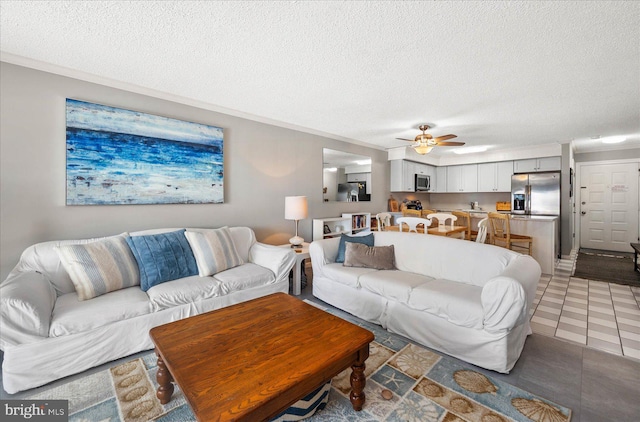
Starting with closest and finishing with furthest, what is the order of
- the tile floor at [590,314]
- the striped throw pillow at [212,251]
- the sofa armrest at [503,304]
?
the sofa armrest at [503,304]
the tile floor at [590,314]
the striped throw pillow at [212,251]

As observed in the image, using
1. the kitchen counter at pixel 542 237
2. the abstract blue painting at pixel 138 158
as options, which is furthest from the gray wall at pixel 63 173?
the kitchen counter at pixel 542 237

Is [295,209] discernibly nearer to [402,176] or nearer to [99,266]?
[99,266]

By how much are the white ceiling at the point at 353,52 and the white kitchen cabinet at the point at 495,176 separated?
271 centimetres

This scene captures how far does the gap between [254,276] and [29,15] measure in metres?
2.46

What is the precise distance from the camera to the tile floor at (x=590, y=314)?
237cm

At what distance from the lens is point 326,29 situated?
1862mm

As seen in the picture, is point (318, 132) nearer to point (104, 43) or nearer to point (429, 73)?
point (429, 73)

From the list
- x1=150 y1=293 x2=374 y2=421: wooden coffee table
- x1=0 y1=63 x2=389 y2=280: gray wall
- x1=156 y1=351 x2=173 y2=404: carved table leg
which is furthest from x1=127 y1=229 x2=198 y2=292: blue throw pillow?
x1=156 y1=351 x2=173 y2=404: carved table leg

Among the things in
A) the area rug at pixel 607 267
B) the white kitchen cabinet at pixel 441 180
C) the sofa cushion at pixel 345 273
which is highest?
the white kitchen cabinet at pixel 441 180

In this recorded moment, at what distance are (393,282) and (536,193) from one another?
4946 mm

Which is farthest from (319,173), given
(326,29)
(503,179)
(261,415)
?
(503,179)

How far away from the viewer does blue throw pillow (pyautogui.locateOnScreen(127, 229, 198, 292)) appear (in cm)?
240

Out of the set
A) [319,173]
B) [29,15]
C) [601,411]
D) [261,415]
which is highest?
[29,15]

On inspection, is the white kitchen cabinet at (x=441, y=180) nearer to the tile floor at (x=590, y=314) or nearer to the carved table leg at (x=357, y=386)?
the tile floor at (x=590, y=314)
